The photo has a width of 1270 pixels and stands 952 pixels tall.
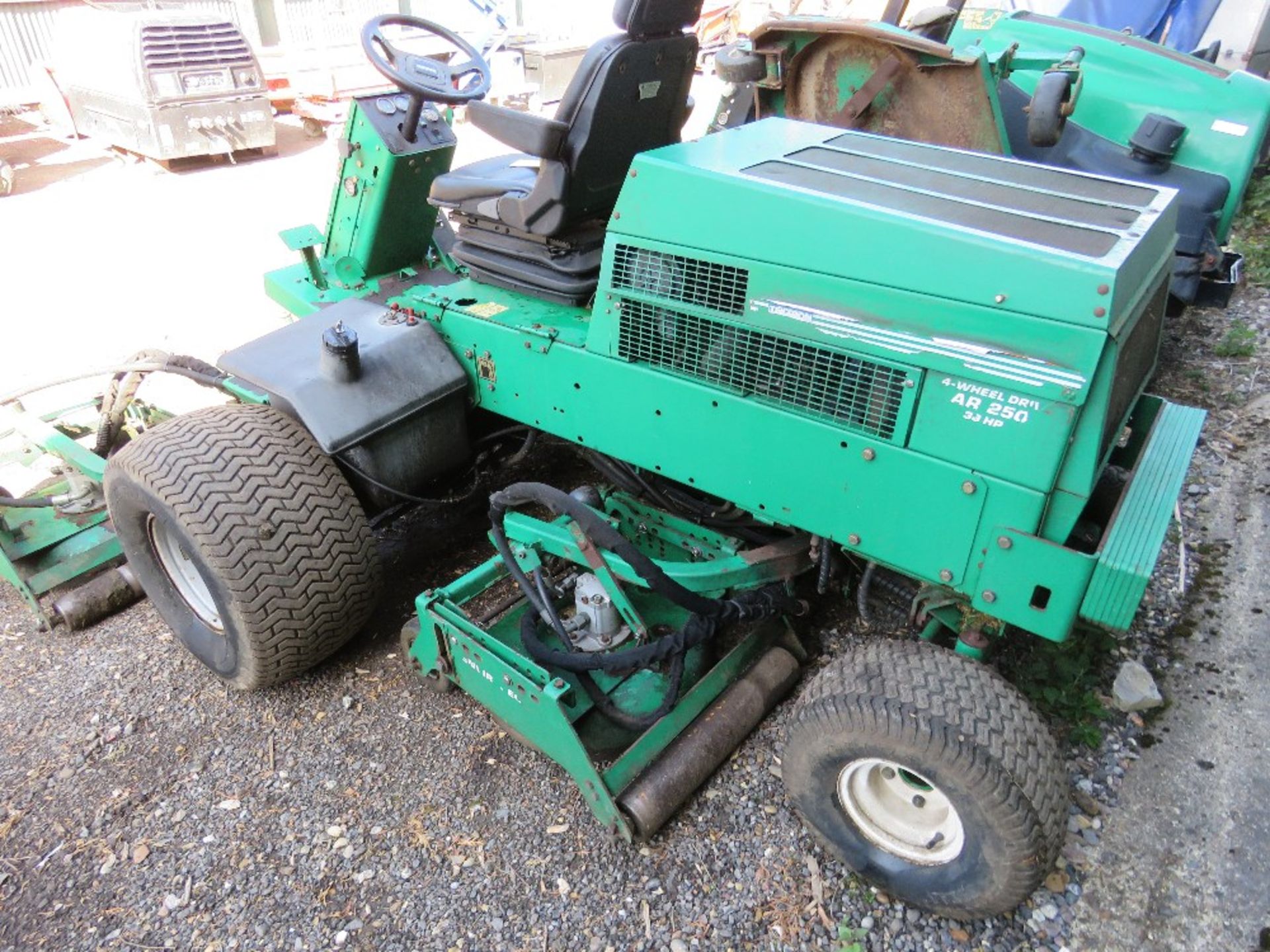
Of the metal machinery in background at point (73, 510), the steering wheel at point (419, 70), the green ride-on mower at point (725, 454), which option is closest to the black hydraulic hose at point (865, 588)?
the green ride-on mower at point (725, 454)

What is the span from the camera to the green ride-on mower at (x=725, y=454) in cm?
203

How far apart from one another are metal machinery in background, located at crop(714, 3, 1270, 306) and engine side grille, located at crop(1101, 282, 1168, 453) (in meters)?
2.11

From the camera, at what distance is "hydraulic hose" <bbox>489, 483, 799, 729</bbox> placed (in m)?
2.44

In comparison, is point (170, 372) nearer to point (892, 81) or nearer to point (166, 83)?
point (892, 81)

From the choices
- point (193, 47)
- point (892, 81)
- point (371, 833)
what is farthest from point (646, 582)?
point (193, 47)

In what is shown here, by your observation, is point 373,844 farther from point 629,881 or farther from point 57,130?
point 57,130

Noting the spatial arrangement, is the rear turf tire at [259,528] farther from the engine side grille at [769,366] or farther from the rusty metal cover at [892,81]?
the rusty metal cover at [892,81]

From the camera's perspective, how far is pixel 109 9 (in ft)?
37.4

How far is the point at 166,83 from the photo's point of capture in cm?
855

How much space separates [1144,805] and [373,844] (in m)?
2.18

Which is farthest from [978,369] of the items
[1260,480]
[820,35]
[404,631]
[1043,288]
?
[820,35]

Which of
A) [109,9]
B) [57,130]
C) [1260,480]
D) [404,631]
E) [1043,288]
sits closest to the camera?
[1043,288]

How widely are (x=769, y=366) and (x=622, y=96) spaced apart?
43.1 inches

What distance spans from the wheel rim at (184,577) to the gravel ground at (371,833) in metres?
0.20
